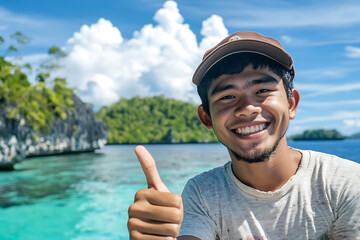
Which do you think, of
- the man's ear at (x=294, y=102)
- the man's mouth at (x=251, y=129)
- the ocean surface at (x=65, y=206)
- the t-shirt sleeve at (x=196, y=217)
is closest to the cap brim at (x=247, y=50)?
the man's ear at (x=294, y=102)

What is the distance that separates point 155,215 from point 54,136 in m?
28.5

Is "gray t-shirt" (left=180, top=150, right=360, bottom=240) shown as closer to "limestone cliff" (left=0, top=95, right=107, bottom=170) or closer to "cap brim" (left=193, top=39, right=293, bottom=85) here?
"cap brim" (left=193, top=39, right=293, bottom=85)

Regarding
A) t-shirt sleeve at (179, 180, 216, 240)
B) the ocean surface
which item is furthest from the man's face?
the ocean surface

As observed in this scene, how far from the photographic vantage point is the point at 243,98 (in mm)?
1618

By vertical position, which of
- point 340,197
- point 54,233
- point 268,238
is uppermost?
point 340,197

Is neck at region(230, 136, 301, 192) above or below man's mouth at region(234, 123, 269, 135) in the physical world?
below

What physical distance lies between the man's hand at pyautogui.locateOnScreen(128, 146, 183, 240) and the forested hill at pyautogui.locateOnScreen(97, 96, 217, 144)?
271ft

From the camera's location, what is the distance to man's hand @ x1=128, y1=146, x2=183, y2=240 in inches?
45.3

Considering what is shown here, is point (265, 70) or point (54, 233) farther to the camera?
point (54, 233)

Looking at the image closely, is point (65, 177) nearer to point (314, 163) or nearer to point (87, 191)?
point (87, 191)

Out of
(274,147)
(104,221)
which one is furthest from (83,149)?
(274,147)

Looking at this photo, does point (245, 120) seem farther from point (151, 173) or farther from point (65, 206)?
point (65, 206)

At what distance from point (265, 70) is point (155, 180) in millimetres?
832

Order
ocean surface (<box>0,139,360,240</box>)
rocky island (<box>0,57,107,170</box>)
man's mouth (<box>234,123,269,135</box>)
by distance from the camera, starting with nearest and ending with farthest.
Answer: man's mouth (<box>234,123,269,135</box>) → ocean surface (<box>0,139,360,240</box>) → rocky island (<box>0,57,107,170</box>)
